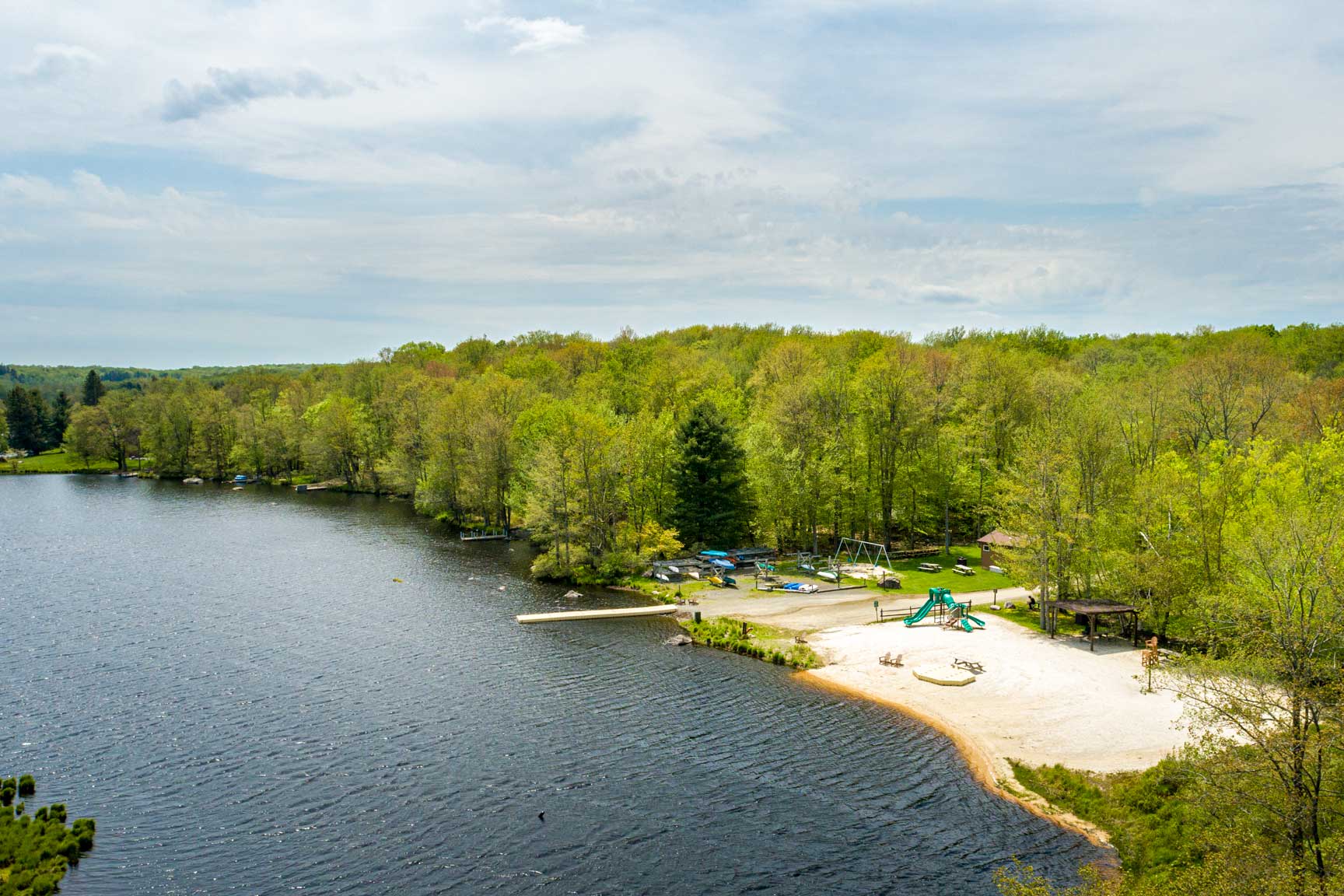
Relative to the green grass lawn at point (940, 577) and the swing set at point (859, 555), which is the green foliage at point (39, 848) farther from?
the swing set at point (859, 555)

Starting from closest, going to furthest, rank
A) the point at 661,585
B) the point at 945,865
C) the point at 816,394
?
the point at 945,865 < the point at 661,585 < the point at 816,394

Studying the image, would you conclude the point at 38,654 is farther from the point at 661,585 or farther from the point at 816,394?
the point at 816,394

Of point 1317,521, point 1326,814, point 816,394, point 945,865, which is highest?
point 816,394

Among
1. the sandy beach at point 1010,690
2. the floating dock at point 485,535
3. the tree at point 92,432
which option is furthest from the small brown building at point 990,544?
the tree at point 92,432

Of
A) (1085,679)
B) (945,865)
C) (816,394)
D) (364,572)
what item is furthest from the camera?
(816,394)

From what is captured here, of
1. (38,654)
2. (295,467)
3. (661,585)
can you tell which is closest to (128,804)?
(38,654)

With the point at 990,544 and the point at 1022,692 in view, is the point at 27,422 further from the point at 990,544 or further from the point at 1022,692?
the point at 1022,692

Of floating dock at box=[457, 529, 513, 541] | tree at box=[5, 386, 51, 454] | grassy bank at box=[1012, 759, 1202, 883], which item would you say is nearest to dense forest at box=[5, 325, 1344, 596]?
floating dock at box=[457, 529, 513, 541]

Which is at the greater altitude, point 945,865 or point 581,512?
point 581,512
